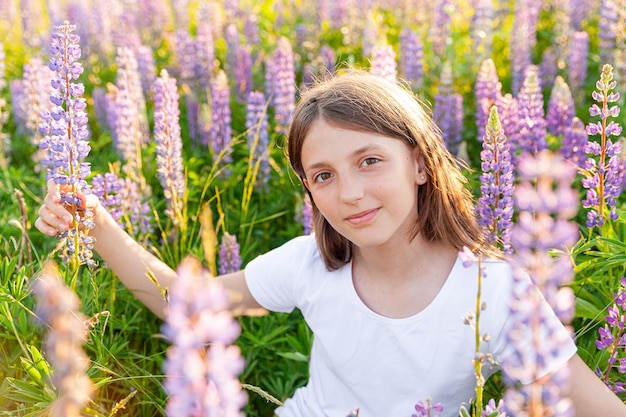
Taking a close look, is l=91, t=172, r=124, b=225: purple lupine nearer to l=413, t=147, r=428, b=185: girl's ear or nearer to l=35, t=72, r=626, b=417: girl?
l=35, t=72, r=626, b=417: girl

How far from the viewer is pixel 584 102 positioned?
16.5ft

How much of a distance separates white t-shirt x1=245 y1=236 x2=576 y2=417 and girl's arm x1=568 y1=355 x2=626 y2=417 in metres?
0.10

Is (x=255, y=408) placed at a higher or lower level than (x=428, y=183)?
lower

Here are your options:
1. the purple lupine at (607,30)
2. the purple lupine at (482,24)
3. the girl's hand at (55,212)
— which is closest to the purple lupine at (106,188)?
the girl's hand at (55,212)

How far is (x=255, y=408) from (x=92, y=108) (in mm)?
3237

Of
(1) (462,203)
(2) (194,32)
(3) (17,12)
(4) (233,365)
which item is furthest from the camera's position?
(3) (17,12)

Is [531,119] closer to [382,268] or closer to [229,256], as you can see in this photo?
[382,268]

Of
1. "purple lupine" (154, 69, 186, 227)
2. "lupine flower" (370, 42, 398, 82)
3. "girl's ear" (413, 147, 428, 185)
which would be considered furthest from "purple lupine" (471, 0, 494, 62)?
"girl's ear" (413, 147, 428, 185)

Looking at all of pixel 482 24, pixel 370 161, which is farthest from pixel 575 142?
pixel 482 24

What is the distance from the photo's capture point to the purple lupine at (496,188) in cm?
272

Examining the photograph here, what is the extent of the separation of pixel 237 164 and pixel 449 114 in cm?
132

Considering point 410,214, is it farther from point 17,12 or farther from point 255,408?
point 17,12

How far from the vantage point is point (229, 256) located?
3330 millimetres

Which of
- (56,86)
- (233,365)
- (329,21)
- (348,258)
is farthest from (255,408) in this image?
(329,21)
